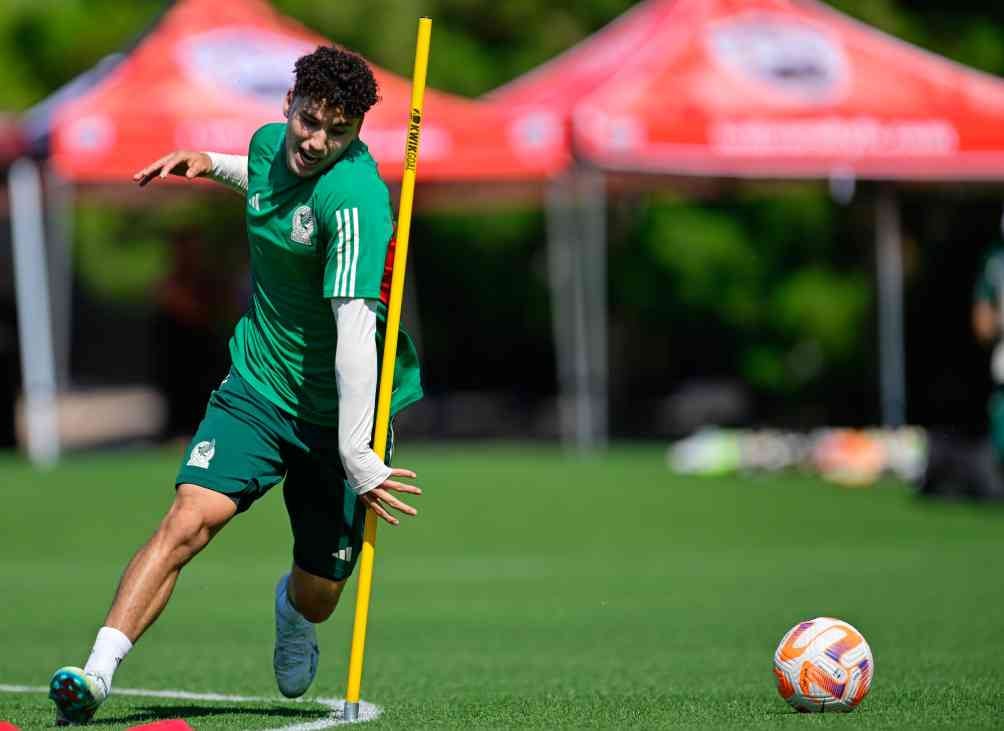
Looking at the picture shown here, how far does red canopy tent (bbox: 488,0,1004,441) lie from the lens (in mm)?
21125

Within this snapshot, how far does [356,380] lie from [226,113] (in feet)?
49.1

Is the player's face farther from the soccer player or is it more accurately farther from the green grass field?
the green grass field

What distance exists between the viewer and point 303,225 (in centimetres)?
665

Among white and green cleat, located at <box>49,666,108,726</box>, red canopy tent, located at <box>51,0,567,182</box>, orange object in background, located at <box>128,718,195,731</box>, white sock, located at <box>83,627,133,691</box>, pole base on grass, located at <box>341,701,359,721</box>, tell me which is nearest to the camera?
orange object in background, located at <box>128,718,195,731</box>

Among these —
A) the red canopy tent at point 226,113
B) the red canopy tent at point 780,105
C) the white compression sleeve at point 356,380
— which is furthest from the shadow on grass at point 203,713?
the red canopy tent at point 780,105

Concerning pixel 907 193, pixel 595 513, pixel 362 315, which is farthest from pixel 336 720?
pixel 907 193

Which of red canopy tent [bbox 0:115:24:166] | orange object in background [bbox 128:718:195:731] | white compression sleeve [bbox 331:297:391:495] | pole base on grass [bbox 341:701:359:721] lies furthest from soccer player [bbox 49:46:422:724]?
red canopy tent [bbox 0:115:24:166]

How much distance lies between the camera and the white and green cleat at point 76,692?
6.29 m

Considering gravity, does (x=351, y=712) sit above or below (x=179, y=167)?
below

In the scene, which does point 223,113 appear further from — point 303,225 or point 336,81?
point 336,81

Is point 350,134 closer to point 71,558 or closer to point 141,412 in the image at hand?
point 71,558

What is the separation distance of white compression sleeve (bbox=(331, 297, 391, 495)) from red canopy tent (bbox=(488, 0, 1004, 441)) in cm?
1456

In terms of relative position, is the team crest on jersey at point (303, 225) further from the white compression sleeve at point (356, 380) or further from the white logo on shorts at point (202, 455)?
the white logo on shorts at point (202, 455)

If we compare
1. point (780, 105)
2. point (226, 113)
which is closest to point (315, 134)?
point (226, 113)
